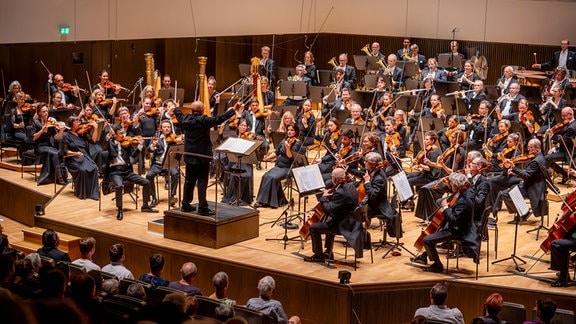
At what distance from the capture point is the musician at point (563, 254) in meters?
8.47

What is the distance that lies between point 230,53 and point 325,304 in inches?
403

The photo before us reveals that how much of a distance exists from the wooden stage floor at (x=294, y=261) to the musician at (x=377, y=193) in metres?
0.40

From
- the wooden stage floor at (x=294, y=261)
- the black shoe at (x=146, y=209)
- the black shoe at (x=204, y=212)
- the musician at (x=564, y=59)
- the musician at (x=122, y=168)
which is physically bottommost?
the wooden stage floor at (x=294, y=261)

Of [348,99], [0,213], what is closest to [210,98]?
[348,99]

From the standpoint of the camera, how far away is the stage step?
9938mm

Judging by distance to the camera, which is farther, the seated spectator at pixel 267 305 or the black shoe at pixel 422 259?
the black shoe at pixel 422 259

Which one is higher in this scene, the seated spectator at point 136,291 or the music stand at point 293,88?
the music stand at point 293,88

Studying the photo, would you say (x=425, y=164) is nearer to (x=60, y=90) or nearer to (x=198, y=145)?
(x=198, y=145)

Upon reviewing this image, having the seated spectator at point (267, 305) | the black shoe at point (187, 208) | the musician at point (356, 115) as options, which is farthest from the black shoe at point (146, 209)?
the seated spectator at point (267, 305)

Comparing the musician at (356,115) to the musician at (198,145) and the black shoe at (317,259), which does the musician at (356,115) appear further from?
the black shoe at (317,259)

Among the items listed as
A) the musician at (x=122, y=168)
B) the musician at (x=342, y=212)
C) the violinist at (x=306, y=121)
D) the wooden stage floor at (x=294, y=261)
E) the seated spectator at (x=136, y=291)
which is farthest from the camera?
the violinist at (x=306, y=121)

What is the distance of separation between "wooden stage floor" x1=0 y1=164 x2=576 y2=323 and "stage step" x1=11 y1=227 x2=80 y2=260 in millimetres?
208

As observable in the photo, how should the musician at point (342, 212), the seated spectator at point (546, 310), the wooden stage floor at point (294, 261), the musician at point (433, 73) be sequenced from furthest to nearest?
the musician at point (433, 73) → the musician at point (342, 212) → the wooden stage floor at point (294, 261) → the seated spectator at point (546, 310)

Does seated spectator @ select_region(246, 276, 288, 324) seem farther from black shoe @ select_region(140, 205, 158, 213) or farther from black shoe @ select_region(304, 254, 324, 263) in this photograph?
black shoe @ select_region(140, 205, 158, 213)
